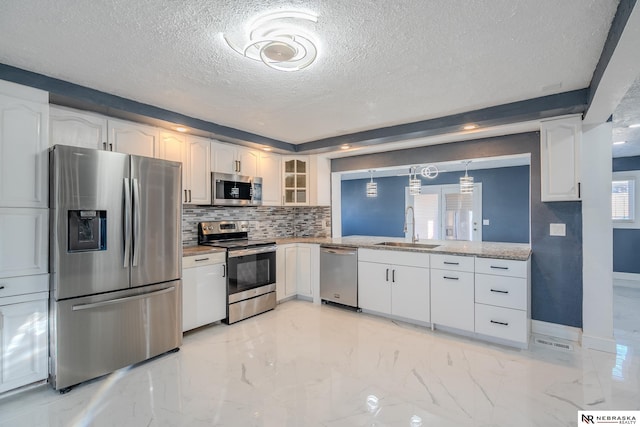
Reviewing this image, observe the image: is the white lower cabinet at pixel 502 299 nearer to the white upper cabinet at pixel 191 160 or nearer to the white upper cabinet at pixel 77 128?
the white upper cabinet at pixel 191 160

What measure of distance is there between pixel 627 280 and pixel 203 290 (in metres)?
6.94

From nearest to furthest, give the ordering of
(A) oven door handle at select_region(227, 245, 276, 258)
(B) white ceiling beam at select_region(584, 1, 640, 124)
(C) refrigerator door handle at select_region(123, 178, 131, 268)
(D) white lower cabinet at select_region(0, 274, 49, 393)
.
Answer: (B) white ceiling beam at select_region(584, 1, 640, 124)
(D) white lower cabinet at select_region(0, 274, 49, 393)
(C) refrigerator door handle at select_region(123, 178, 131, 268)
(A) oven door handle at select_region(227, 245, 276, 258)

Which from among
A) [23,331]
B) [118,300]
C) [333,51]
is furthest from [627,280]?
[23,331]

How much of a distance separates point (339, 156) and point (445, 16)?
11.1 ft

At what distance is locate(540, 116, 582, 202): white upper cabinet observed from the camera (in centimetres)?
291

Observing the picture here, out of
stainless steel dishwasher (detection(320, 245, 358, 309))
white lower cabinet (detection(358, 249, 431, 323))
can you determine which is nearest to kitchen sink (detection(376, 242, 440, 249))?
white lower cabinet (detection(358, 249, 431, 323))

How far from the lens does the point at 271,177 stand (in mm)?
4535

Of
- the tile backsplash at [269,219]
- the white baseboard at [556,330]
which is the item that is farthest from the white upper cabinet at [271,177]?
the white baseboard at [556,330]

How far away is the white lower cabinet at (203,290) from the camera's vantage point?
10.5ft

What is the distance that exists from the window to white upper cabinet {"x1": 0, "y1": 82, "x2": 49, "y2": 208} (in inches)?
319

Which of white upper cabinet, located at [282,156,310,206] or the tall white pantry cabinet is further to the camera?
white upper cabinet, located at [282,156,310,206]

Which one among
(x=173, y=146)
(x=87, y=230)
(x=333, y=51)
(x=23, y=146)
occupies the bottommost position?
(x=87, y=230)

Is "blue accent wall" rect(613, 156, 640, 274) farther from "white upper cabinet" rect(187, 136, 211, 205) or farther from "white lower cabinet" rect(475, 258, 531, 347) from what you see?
"white upper cabinet" rect(187, 136, 211, 205)

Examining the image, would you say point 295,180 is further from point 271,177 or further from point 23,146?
point 23,146
